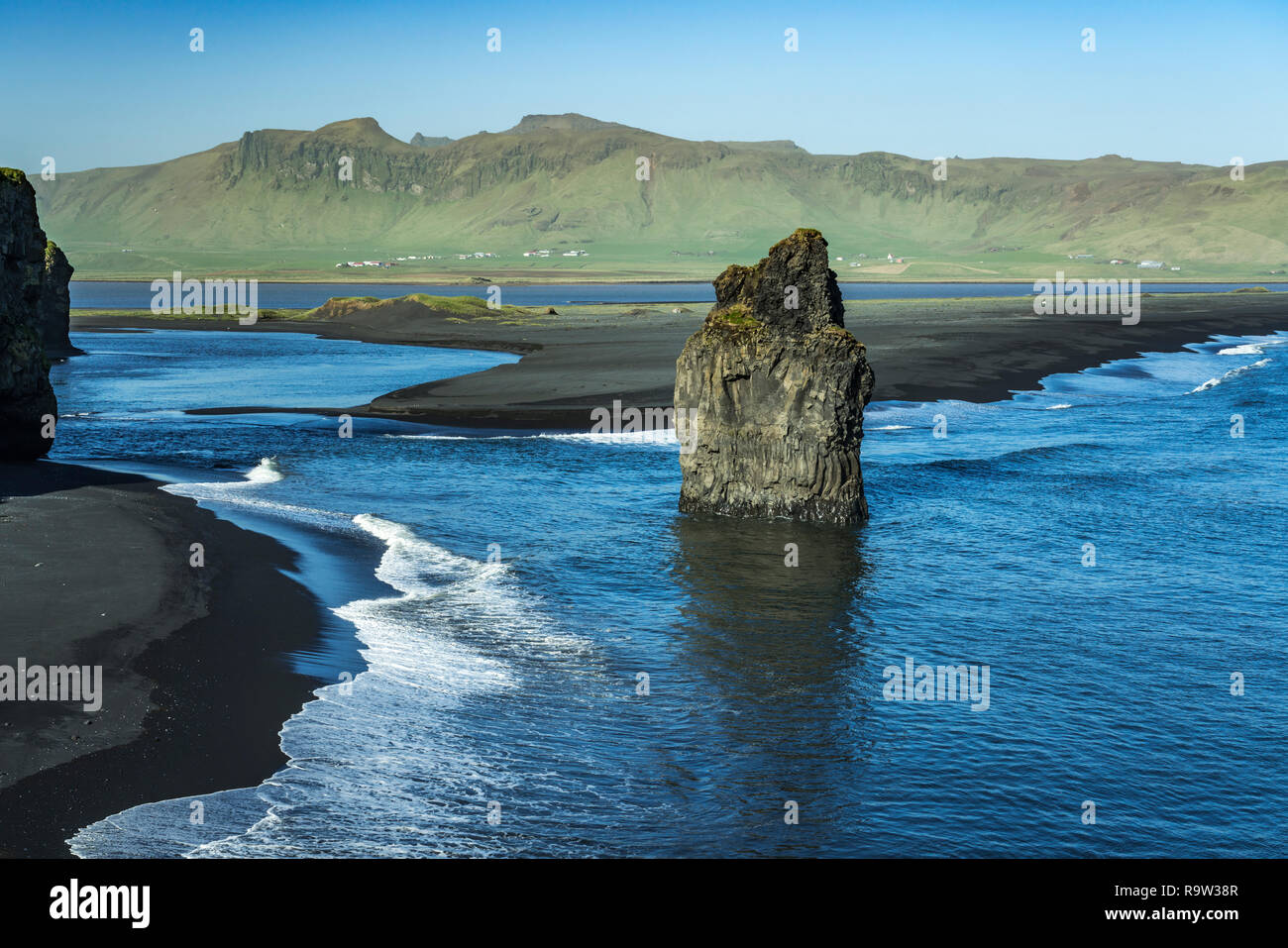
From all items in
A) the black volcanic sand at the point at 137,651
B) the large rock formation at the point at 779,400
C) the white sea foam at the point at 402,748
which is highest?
the large rock formation at the point at 779,400

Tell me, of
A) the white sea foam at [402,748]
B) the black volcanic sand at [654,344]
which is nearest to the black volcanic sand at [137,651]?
the white sea foam at [402,748]

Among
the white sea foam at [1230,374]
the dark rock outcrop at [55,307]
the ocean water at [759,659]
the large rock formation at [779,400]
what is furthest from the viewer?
the dark rock outcrop at [55,307]

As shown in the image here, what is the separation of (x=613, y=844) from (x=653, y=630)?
1043cm

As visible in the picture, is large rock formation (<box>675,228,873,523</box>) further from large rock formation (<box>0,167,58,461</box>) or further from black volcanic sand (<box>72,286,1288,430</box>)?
large rock formation (<box>0,167,58,461</box>)

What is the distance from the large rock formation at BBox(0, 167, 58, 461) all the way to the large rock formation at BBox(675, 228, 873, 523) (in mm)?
25668

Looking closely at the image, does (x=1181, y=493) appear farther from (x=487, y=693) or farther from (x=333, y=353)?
(x=333, y=353)

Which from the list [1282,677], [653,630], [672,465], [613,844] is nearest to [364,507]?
[672,465]

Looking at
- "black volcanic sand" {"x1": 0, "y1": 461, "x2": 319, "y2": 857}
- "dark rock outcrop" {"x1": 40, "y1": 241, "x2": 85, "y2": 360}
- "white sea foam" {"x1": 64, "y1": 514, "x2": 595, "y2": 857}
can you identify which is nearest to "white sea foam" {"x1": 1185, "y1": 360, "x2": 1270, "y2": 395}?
"white sea foam" {"x1": 64, "y1": 514, "x2": 595, "y2": 857}

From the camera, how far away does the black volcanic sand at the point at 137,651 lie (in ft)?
54.4

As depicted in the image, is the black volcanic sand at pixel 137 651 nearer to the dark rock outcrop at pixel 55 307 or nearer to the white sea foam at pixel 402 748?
the white sea foam at pixel 402 748

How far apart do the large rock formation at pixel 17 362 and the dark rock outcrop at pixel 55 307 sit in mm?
55405

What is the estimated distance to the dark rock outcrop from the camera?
96750 millimetres

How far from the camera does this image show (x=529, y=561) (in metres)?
32.1

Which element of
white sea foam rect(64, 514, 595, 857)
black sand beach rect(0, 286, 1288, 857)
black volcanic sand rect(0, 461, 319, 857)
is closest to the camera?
white sea foam rect(64, 514, 595, 857)
